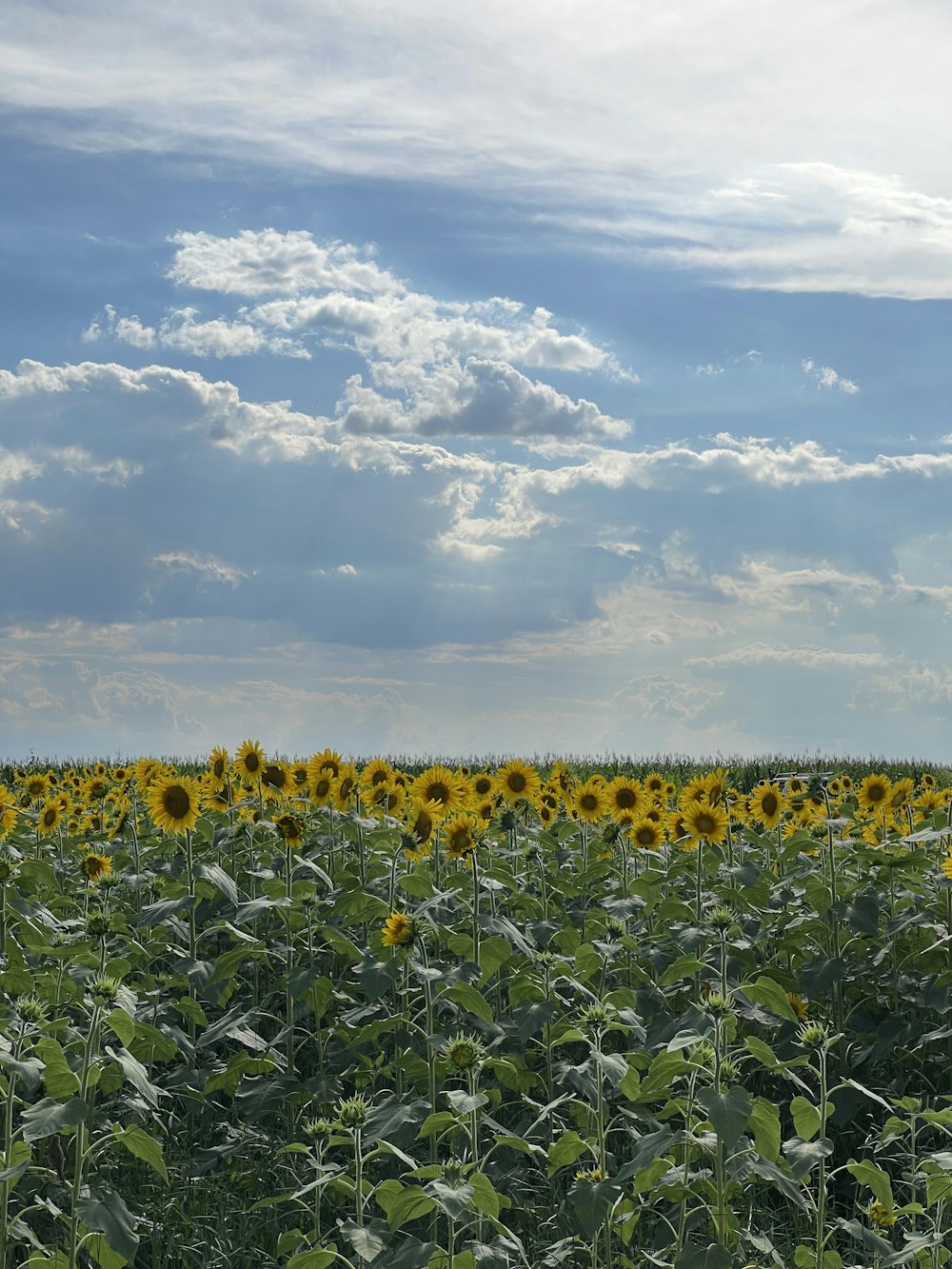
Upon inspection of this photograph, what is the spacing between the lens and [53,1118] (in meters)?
4.39

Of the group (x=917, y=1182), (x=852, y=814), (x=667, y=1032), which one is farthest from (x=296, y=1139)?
(x=852, y=814)

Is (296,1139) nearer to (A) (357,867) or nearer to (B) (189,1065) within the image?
(B) (189,1065)

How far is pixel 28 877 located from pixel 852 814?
510 cm

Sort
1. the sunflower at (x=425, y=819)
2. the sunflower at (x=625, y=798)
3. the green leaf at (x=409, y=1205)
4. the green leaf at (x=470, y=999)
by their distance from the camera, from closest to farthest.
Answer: the green leaf at (x=409, y=1205), the green leaf at (x=470, y=999), the sunflower at (x=425, y=819), the sunflower at (x=625, y=798)

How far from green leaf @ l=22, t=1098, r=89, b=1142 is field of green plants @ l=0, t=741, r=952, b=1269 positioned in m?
0.01

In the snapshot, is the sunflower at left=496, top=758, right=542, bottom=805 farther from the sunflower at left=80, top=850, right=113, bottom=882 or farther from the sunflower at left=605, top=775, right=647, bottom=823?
the sunflower at left=80, top=850, right=113, bottom=882

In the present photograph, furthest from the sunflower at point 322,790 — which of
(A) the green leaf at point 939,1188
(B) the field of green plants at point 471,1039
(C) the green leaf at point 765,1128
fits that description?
(A) the green leaf at point 939,1188

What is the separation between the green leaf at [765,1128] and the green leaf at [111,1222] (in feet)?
7.02

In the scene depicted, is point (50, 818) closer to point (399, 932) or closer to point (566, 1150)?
point (399, 932)

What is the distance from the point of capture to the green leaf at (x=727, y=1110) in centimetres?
411

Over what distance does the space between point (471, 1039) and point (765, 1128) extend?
4.07ft

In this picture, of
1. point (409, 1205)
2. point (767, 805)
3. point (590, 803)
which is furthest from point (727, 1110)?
point (590, 803)

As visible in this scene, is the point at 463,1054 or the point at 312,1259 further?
the point at 463,1054

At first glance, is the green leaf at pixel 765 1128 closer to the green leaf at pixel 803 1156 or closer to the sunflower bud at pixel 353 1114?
the green leaf at pixel 803 1156
